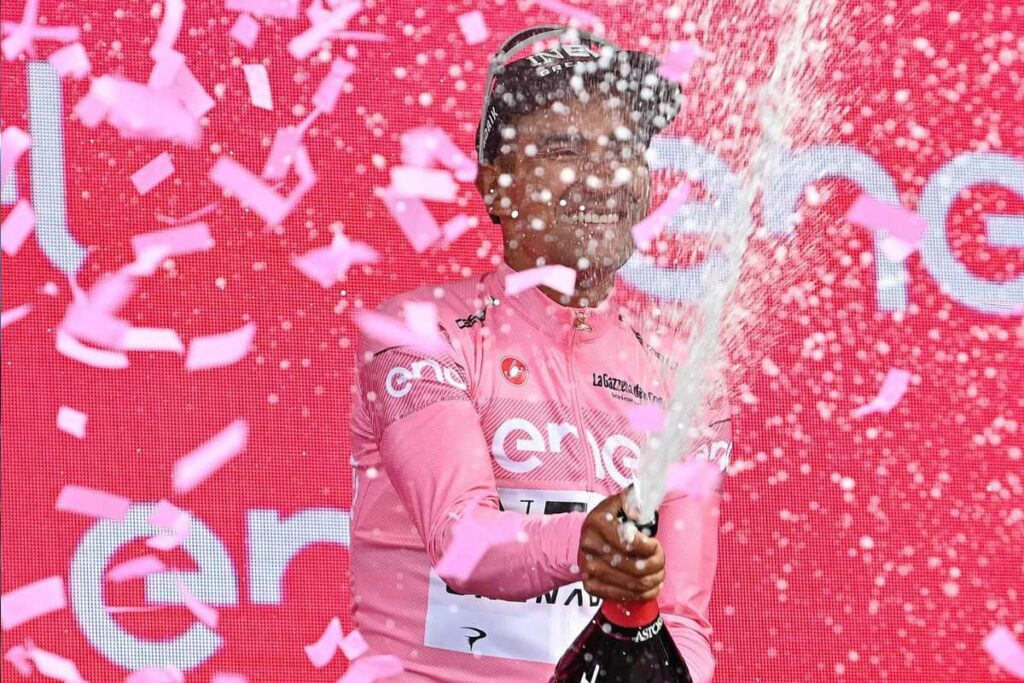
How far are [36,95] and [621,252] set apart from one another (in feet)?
3.33

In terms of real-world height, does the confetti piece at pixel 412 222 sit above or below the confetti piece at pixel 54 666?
above

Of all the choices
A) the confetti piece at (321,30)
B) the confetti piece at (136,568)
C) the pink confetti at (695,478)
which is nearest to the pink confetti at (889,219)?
the pink confetti at (695,478)

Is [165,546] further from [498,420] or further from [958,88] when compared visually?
[958,88]

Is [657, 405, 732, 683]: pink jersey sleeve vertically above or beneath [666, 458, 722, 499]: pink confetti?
beneath

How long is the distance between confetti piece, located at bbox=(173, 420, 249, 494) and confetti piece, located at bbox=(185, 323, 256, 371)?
10 cm

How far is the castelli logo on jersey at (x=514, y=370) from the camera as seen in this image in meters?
1.60

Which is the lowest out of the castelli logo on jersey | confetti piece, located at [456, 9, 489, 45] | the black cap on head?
the castelli logo on jersey

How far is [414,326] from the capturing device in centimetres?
160

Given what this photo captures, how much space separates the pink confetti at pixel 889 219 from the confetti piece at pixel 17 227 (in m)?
1.23

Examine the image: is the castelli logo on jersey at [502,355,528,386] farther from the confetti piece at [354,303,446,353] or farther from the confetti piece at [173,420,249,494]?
the confetti piece at [173,420,249,494]

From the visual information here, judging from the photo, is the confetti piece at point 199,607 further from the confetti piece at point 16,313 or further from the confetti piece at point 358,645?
the confetti piece at point 358,645

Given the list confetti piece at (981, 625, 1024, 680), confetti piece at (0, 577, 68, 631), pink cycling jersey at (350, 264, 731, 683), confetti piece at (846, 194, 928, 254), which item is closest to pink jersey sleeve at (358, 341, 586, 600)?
pink cycling jersey at (350, 264, 731, 683)

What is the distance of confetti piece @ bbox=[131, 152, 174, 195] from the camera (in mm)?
2180

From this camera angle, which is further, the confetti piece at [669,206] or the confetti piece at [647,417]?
the confetti piece at [669,206]
